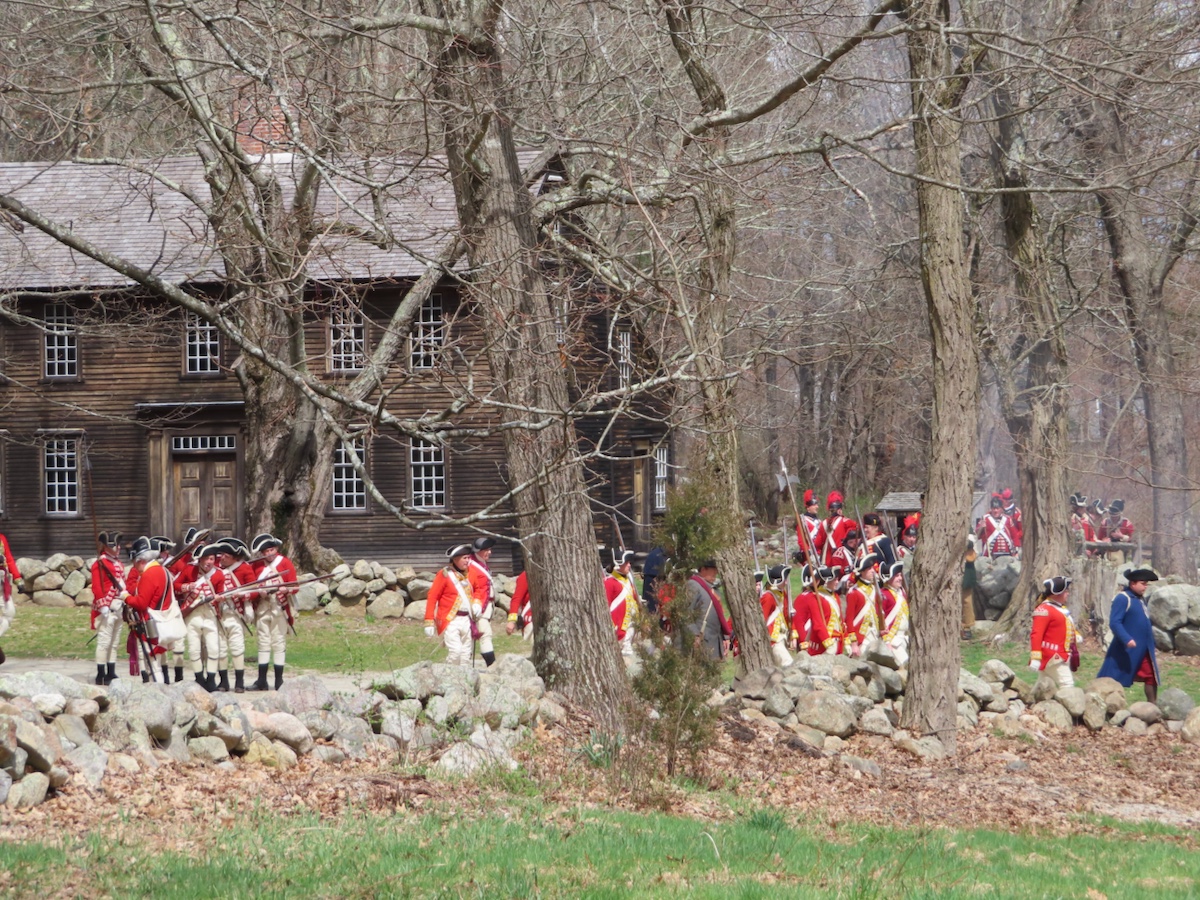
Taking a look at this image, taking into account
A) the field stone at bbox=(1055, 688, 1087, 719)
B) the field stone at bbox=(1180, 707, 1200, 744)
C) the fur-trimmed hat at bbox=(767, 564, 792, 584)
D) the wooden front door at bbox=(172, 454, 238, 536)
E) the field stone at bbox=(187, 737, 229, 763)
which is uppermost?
the wooden front door at bbox=(172, 454, 238, 536)

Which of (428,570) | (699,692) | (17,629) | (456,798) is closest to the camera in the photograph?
(456,798)

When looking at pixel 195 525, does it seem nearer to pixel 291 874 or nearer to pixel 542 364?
pixel 542 364

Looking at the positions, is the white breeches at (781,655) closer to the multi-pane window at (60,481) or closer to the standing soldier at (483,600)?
the standing soldier at (483,600)

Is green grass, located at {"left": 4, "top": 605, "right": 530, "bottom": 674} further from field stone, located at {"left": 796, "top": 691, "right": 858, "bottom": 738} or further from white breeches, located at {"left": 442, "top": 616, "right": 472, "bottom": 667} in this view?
field stone, located at {"left": 796, "top": 691, "right": 858, "bottom": 738}

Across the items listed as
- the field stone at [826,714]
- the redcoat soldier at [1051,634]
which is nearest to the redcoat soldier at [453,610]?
the field stone at [826,714]

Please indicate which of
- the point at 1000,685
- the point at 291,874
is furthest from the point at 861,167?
the point at 291,874

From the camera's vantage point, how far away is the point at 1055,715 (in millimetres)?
14891

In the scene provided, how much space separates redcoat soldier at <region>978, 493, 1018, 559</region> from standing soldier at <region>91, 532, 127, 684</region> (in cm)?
2315

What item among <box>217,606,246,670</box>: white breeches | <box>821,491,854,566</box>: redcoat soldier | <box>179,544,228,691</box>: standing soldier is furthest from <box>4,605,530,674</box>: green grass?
<box>821,491,854,566</box>: redcoat soldier

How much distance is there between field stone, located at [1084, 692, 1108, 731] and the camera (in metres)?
14.9

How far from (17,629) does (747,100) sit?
14.7m

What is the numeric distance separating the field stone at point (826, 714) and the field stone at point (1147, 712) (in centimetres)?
346

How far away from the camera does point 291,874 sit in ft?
21.4

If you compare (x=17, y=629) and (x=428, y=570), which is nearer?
(x=17, y=629)
